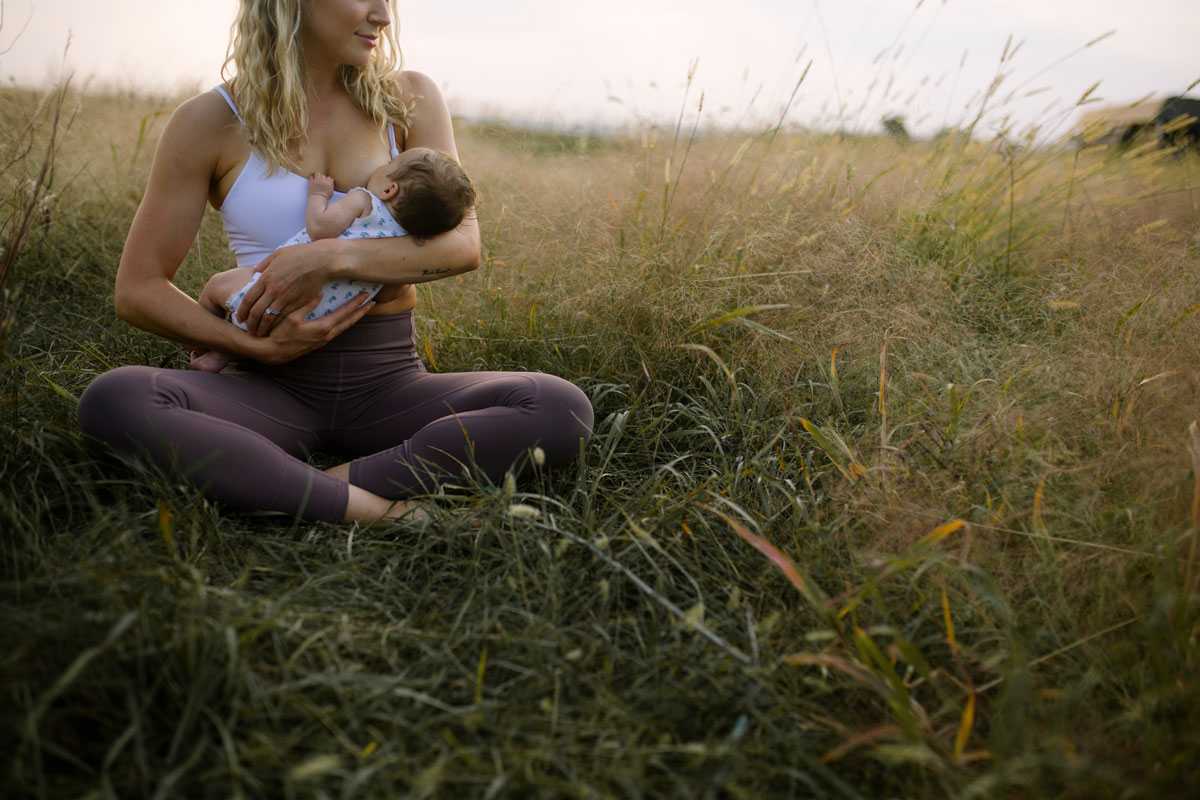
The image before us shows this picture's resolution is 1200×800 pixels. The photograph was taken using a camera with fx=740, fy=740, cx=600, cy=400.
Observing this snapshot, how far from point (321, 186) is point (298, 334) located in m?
0.36

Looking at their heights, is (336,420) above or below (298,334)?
below

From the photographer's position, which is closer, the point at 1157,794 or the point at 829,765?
the point at 1157,794

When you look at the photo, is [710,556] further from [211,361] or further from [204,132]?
[204,132]

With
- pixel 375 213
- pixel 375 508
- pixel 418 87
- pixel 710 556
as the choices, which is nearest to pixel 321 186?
pixel 375 213

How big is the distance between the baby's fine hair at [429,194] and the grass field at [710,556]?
1.82 feet

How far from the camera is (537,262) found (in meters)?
2.55

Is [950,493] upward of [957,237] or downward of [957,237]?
downward

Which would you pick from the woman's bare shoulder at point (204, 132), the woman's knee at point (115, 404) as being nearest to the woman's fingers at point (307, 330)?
the woman's knee at point (115, 404)

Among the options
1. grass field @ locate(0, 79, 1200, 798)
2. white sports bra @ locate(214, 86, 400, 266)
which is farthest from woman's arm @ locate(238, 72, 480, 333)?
grass field @ locate(0, 79, 1200, 798)

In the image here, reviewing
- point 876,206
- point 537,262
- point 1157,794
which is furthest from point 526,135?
point 1157,794

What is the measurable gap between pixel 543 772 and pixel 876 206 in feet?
7.55

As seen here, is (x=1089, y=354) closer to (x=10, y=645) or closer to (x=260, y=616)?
(x=260, y=616)

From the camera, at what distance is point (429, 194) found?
5.62 feet

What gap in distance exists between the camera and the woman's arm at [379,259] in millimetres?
1605
